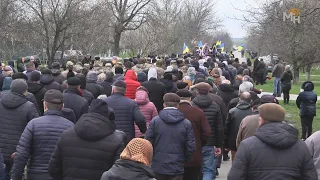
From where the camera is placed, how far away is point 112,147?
4613 millimetres

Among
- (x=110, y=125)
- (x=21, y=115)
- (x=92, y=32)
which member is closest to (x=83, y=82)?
(x=21, y=115)

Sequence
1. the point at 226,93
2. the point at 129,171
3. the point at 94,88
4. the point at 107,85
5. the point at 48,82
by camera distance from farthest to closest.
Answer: the point at 107,85
the point at 226,93
the point at 94,88
the point at 48,82
the point at 129,171

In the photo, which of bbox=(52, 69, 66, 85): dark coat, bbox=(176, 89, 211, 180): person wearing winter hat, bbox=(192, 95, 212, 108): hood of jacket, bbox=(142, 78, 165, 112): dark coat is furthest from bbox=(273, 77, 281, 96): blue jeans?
bbox=(176, 89, 211, 180): person wearing winter hat

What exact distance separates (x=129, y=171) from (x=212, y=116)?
4.08 meters

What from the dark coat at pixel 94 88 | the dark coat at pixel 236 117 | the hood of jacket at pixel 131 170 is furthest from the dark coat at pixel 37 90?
the hood of jacket at pixel 131 170

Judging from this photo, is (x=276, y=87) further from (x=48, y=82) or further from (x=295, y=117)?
(x=48, y=82)

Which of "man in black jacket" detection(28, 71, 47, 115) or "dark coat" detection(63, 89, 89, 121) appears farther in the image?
"man in black jacket" detection(28, 71, 47, 115)

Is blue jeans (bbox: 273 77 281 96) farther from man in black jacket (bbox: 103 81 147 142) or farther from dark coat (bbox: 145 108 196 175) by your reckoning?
dark coat (bbox: 145 108 196 175)

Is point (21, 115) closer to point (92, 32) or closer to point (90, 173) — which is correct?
point (90, 173)

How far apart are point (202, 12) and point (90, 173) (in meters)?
63.0

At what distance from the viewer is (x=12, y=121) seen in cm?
639

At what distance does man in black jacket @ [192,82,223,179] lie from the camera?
301 inches

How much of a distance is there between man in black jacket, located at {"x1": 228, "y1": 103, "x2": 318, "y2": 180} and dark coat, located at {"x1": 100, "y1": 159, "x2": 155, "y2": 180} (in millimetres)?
1031

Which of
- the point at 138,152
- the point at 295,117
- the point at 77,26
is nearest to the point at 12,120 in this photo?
the point at 138,152
